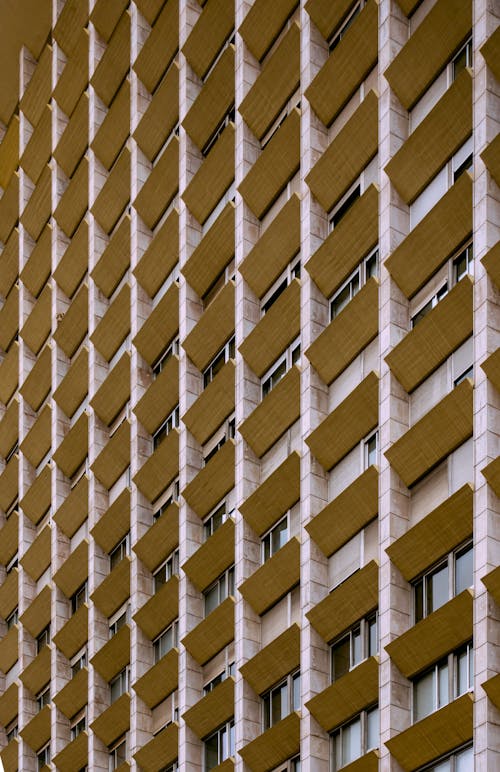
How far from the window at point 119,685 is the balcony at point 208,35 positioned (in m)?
20.7

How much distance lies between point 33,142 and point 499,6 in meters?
33.1

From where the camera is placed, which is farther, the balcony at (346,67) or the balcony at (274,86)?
the balcony at (274,86)

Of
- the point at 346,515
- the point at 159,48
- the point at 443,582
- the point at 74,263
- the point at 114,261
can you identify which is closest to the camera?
the point at 443,582

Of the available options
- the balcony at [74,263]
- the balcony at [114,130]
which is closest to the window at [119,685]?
the balcony at [74,263]

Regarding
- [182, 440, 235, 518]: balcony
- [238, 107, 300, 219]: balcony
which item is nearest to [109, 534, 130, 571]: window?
[182, 440, 235, 518]: balcony

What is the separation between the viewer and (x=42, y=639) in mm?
69312

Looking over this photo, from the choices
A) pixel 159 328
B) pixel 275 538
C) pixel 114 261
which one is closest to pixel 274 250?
pixel 159 328

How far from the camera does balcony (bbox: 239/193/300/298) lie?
53438mm

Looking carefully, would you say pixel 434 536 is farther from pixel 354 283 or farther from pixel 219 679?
pixel 219 679

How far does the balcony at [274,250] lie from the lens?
5344cm

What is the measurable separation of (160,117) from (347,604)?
75.7 feet

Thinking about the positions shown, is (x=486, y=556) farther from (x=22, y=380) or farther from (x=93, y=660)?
(x=22, y=380)

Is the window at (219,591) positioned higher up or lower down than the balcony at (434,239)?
lower down

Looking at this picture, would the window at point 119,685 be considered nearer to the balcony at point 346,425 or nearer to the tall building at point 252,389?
the tall building at point 252,389
